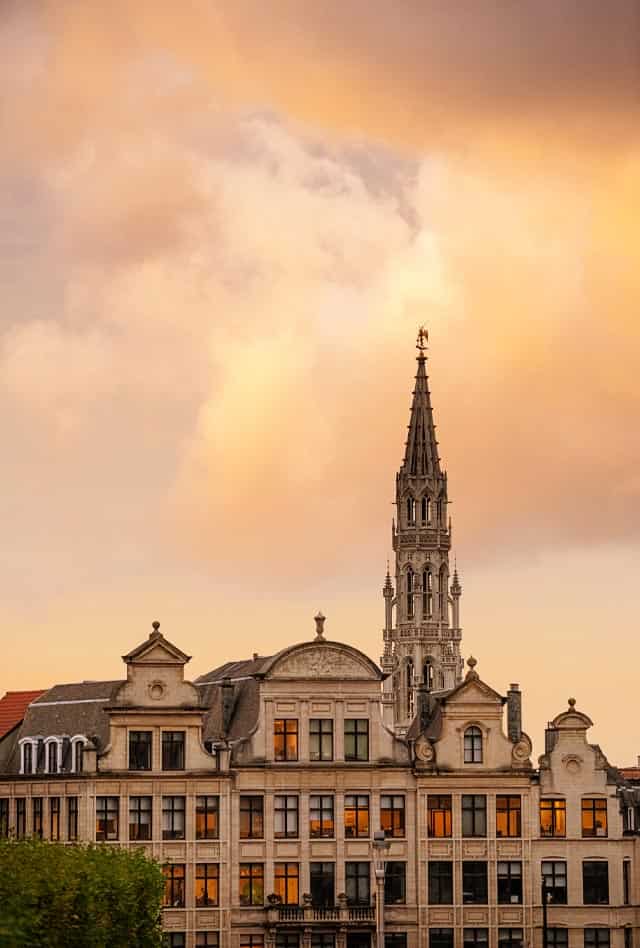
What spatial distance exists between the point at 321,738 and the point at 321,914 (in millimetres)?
6658

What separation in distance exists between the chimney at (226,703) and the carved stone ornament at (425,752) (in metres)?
7.48

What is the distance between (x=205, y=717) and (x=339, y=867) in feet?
27.2

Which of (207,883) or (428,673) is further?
(428,673)

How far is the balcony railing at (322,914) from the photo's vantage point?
9669cm

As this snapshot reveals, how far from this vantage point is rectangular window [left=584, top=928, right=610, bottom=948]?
9956 cm

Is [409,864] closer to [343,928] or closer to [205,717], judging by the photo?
[343,928]

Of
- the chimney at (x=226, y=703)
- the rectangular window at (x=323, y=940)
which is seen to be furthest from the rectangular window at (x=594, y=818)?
the chimney at (x=226, y=703)

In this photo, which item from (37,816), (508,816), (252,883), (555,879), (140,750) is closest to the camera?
(140,750)

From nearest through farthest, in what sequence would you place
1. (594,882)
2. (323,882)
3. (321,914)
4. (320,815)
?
(321,914) → (323,882) → (320,815) → (594,882)

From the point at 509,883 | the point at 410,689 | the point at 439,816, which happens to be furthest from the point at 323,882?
the point at 410,689

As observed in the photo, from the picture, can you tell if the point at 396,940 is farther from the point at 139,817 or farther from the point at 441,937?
the point at 139,817

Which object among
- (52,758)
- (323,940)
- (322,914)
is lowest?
(323,940)

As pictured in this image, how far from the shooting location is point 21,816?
323ft

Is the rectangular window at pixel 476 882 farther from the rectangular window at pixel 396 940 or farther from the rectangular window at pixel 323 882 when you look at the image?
the rectangular window at pixel 323 882
